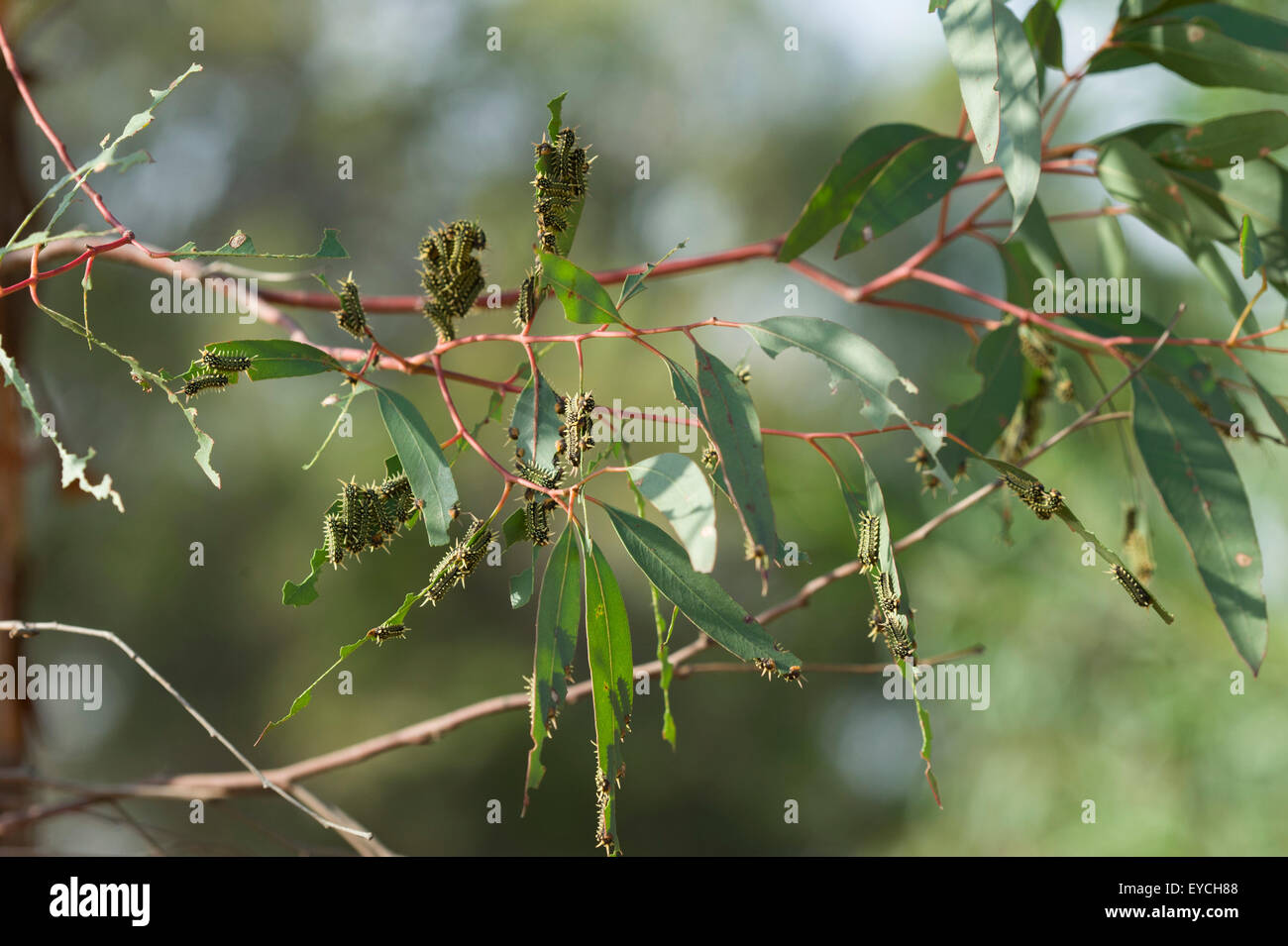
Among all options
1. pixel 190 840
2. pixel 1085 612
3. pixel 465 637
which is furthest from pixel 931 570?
pixel 190 840

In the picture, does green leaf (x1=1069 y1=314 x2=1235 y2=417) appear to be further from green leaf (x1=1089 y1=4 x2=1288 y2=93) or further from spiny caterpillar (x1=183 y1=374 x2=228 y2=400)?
spiny caterpillar (x1=183 y1=374 x2=228 y2=400)

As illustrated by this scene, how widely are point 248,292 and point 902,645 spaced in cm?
54

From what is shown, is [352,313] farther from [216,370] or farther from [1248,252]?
[1248,252]

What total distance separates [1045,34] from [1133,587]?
50 cm

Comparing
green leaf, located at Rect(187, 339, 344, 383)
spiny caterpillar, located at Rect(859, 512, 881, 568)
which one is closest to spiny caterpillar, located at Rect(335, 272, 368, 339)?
green leaf, located at Rect(187, 339, 344, 383)

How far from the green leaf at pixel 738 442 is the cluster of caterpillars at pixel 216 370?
232 mm

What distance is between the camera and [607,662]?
50cm

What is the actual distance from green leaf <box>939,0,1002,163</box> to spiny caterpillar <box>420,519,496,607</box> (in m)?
0.33

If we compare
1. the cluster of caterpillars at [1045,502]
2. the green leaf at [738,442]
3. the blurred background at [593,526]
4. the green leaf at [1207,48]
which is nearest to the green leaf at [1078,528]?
the cluster of caterpillars at [1045,502]

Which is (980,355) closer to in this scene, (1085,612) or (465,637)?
(1085,612)

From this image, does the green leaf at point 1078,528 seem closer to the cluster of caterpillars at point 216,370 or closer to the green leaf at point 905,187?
the green leaf at point 905,187

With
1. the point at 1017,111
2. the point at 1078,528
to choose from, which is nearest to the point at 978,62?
the point at 1017,111

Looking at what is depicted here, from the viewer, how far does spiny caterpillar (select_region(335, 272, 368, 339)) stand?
19.0 inches

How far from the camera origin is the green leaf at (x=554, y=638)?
1.53 ft
